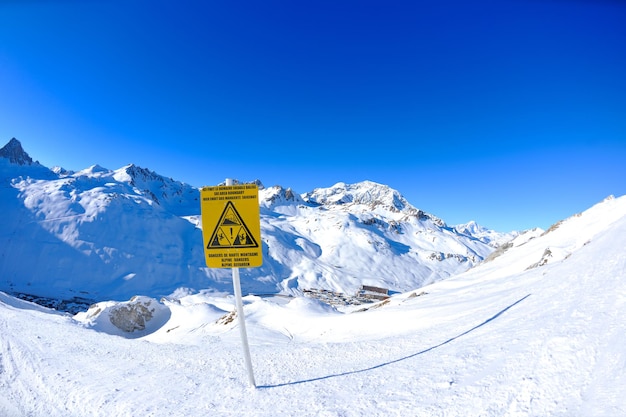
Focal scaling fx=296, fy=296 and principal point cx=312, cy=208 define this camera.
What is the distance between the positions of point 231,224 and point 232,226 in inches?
1.3

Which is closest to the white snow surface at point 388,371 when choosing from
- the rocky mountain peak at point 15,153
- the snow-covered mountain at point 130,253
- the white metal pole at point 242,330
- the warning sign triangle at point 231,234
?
the white metal pole at point 242,330

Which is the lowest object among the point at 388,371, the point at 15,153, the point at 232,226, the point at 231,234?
the point at 388,371

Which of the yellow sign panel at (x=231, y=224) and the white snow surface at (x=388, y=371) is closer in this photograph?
the white snow surface at (x=388, y=371)

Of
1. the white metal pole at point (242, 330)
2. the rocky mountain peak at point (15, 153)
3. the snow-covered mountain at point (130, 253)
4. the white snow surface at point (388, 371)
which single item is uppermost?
the rocky mountain peak at point (15, 153)

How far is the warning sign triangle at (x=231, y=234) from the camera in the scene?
4438 millimetres

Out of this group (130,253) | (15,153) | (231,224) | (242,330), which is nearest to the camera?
(231,224)

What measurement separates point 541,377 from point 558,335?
3.57 feet

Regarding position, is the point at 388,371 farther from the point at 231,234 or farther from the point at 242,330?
the point at 231,234

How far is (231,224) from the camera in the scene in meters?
4.46

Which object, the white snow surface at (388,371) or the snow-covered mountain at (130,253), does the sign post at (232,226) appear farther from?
the snow-covered mountain at (130,253)

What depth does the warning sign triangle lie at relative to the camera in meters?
4.44

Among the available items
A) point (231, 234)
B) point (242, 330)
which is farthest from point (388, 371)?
point (231, 234)

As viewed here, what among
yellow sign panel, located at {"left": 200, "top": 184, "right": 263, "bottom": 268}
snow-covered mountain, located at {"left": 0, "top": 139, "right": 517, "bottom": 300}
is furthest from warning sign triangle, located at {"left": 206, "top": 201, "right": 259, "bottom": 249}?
snow-covered mountain, located at {"left": 0, "top": 139, "right": 517, "bottom": 300}

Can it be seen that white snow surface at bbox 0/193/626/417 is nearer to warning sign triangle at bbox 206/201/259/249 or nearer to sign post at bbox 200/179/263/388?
sign post at bbox 200/179/263/388
